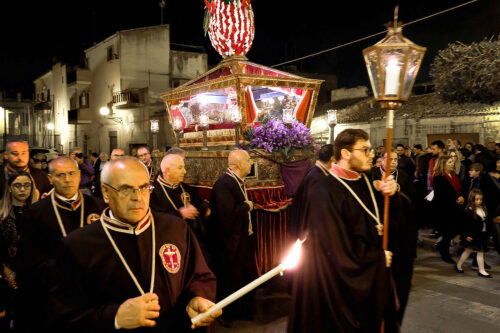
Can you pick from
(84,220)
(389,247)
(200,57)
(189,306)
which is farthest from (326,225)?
(200,57)

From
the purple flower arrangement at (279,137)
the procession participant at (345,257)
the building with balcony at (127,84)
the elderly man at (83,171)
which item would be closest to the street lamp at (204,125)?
the purple flower arrangement at (279,137)

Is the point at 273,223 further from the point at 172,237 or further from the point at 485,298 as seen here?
the point at 172,237

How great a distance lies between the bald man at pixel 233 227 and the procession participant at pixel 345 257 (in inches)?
73.8

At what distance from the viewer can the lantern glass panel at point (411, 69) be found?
2957 mm

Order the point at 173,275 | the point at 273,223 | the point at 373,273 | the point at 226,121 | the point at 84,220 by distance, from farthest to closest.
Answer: the point at 226,121
the point at 273,223
the point at 84,220
the point at 373,273
the point at 173,275

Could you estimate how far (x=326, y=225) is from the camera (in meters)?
3.20

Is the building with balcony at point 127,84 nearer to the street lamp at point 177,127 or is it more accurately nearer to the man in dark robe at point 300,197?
the street lamp at point 177,127

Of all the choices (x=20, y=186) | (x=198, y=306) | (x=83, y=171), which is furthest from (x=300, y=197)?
(x=83, y=171)

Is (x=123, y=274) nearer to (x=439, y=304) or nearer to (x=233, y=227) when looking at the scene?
(x=233, y=227)

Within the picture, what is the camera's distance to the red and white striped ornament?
20.4 feet

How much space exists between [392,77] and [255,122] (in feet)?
12.0

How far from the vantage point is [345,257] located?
314 centimetres

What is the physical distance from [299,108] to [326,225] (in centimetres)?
404

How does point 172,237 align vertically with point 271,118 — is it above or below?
below
